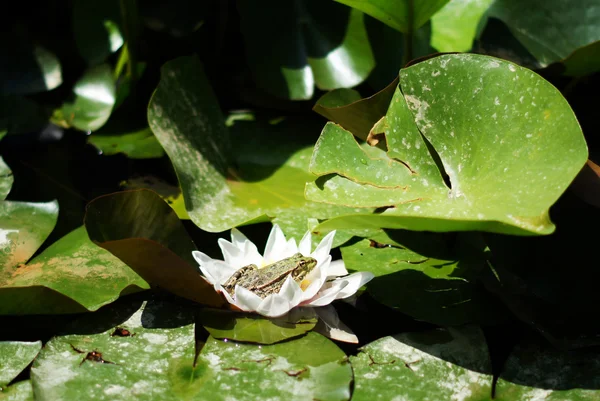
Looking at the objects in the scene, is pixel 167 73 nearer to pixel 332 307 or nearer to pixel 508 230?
pixel 332 307

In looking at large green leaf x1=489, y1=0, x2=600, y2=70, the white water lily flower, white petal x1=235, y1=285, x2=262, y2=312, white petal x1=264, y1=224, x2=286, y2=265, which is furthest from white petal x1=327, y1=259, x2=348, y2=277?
large green leaf x1=489, y1=0, x2=600, y2=70

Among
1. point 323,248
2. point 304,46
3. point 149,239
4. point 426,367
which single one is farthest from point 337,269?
point 304,46

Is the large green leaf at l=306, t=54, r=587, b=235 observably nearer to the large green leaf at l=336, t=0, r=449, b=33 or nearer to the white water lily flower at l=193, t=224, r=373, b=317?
the white water lily flower at l=193, t=224, r=373, b=317

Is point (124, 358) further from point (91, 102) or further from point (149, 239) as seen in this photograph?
point (91, 102)

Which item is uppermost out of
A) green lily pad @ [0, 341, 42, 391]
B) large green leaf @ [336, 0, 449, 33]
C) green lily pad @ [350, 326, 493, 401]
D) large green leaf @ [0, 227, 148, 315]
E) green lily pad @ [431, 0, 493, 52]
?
large green leaf @ [336, 0, 449, 33]

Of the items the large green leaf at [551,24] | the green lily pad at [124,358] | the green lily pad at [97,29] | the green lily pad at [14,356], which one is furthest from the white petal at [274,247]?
the green lily pad at [97,29]
